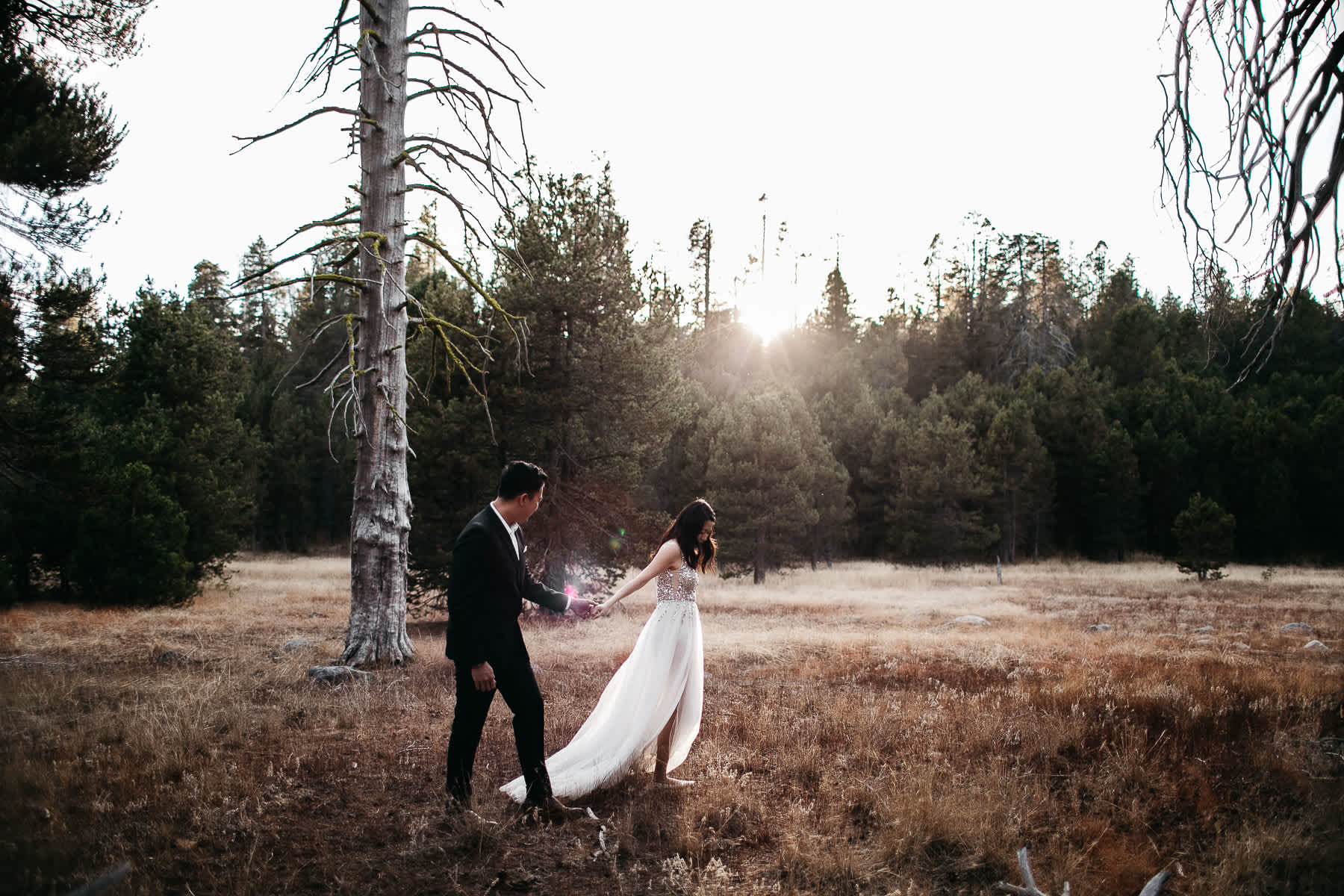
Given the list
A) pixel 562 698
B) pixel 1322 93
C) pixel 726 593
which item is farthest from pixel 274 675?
pixel 726 593

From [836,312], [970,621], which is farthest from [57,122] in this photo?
[836,312]

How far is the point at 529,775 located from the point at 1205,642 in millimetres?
12934

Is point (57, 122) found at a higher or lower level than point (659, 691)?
higher

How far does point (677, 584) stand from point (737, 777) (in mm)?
1520

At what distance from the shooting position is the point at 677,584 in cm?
538

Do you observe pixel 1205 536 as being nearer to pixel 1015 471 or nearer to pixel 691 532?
pixel 1015 471

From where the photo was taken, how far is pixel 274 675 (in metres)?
8.48

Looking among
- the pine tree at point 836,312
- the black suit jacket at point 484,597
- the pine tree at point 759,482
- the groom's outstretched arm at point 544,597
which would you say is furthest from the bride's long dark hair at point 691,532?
the pine tree at point 836,312

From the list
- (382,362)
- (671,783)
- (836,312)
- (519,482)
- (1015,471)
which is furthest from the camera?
(836,312)

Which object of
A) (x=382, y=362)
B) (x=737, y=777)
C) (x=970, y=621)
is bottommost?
(x=970, y=621)

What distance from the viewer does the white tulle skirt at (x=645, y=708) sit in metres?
5.05

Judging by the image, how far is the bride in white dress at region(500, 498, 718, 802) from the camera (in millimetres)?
5098

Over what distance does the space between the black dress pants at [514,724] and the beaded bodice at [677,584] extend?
1.21 m

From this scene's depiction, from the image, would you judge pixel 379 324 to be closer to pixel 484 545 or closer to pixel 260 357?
pixel 484 545
